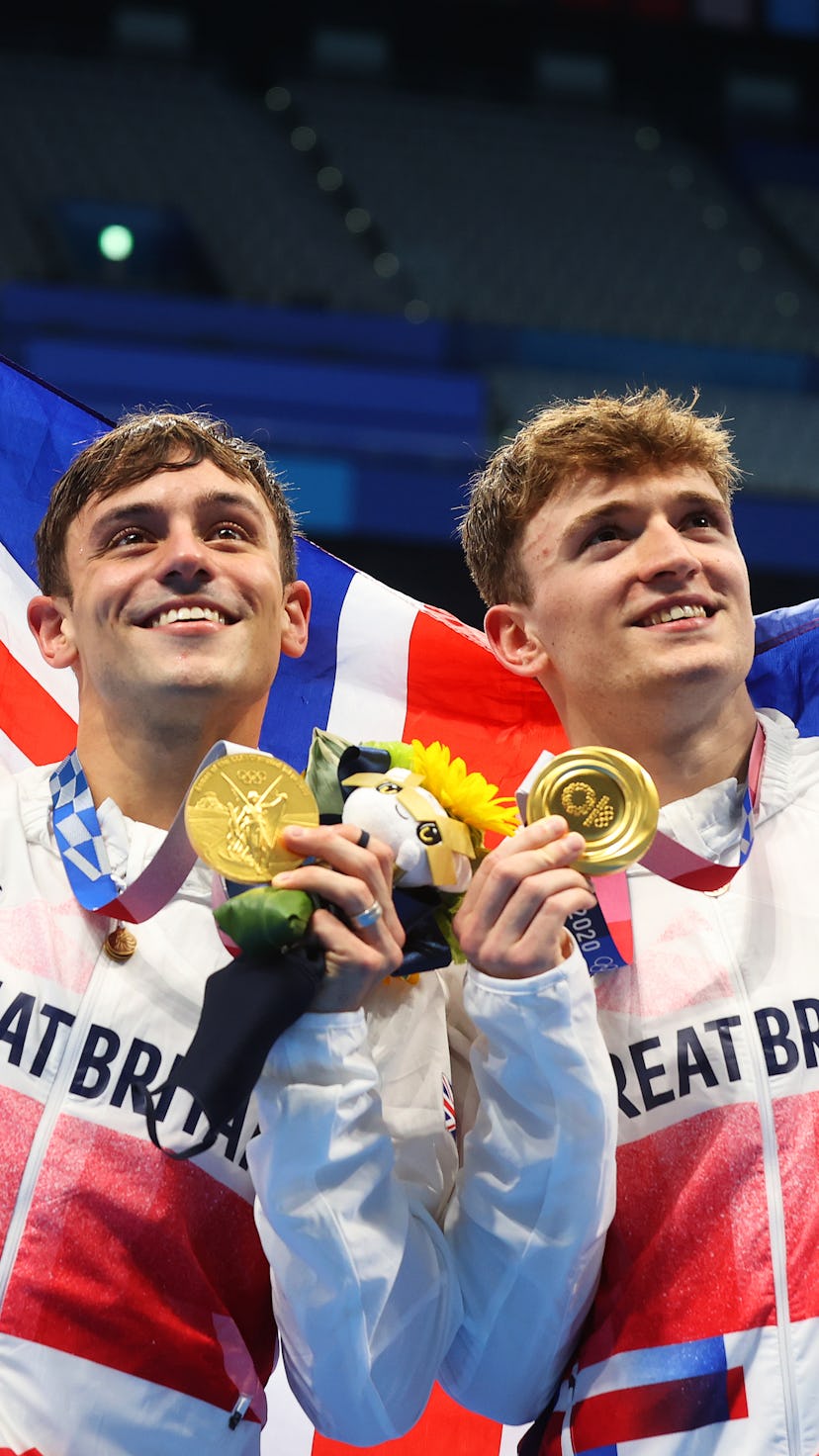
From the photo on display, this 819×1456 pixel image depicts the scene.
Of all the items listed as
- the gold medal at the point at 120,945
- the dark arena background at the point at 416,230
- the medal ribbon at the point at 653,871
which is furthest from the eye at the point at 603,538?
the dark arena background at the point at 416,230

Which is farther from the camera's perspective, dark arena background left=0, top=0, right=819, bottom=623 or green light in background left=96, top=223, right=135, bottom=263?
green light in background left=96, top=223, right=135, bottom=263

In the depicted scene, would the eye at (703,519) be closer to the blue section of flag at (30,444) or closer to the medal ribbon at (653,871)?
the medal ribbon at (653,871)

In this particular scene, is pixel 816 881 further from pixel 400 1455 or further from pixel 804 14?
pixel 804 14

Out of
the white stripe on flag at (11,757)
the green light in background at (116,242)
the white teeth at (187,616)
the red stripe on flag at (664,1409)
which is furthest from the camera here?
the green light in background at (116,242)

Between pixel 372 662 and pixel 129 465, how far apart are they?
73 centimetres

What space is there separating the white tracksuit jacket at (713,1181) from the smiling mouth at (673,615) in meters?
0.28

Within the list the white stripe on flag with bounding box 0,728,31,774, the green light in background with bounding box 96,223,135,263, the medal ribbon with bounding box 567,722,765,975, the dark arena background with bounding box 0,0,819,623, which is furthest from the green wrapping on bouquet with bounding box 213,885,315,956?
the green light in background with bounding box 96,223,135,263

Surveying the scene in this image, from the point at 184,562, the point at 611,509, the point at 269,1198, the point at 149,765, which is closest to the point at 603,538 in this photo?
the point at 611,509

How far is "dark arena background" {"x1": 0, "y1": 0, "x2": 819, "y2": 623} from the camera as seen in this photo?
24.4 ft

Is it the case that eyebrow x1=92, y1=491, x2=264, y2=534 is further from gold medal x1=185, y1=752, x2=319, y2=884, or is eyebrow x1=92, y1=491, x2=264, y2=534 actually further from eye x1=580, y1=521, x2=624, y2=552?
gold medal x1=185, y1=752, x2=319, y2=884

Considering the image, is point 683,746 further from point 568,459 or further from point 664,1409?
point 664,1409

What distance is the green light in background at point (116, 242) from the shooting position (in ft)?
35.4

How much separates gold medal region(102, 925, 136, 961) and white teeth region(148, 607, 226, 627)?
0.41 metres

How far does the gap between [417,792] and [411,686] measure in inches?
46.3
